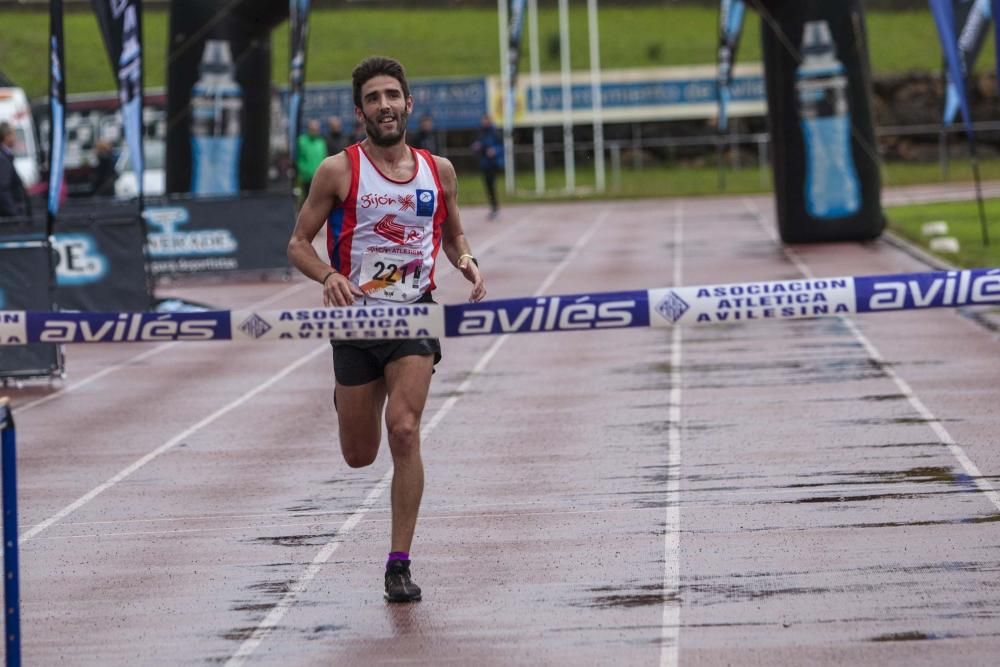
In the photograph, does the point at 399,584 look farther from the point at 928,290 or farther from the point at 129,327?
the point at 928,290

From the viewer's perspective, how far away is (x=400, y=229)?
7.32 m

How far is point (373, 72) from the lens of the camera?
7195 mm

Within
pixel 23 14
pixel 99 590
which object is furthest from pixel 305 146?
pixel 23 14

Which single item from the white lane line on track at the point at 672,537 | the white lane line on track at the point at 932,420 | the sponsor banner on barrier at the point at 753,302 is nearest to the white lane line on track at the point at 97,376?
the white lane line on track at the point at 672,537

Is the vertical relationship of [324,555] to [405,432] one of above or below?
below

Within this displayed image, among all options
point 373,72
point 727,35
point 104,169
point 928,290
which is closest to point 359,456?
point 373,72

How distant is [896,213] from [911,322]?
630 inches

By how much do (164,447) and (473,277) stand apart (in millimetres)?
5443

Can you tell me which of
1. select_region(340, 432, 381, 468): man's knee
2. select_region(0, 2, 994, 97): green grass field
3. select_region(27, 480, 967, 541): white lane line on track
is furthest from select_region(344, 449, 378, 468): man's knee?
select_region(0, 2, 994, 97): green grass field

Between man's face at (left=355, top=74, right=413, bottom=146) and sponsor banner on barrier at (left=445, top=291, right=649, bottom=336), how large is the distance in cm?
76

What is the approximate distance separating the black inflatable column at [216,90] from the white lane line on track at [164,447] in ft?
31.5

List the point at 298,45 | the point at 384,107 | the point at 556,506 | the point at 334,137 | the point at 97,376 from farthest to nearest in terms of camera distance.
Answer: the point at 334,137
the point at 298,45
the point at 97,376
the point at 556,506
the point at 384,107

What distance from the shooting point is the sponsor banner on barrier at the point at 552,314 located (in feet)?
22.6

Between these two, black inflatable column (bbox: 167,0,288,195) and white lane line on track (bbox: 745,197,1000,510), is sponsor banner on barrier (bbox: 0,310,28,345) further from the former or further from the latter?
black inflatable column (bbox: 167,0,288,195)
